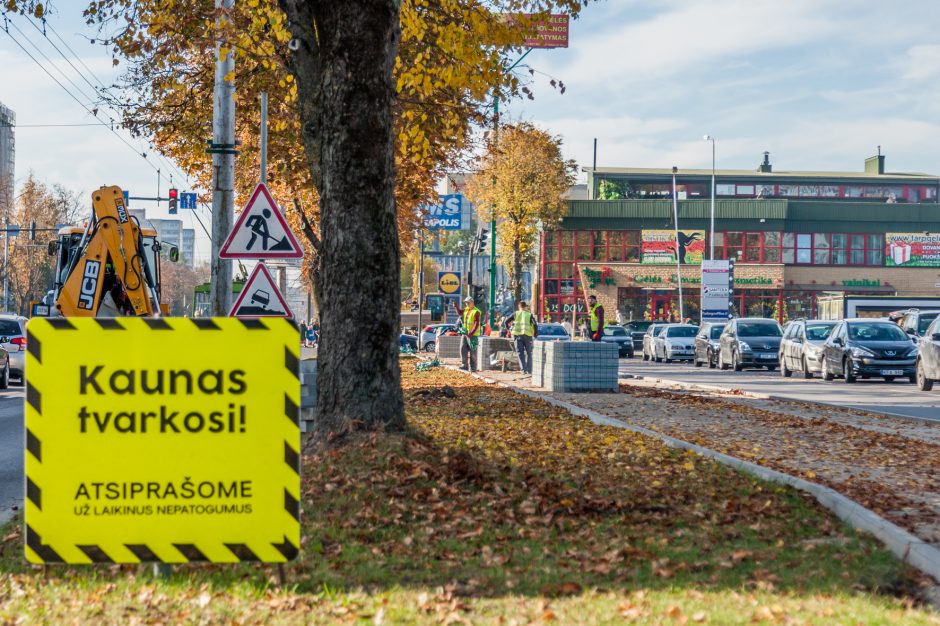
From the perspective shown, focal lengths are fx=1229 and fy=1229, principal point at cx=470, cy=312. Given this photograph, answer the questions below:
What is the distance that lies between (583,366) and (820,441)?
884 centimetres

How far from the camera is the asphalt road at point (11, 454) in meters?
10.6

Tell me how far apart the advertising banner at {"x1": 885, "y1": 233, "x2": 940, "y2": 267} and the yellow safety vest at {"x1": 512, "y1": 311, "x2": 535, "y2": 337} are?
52.8m

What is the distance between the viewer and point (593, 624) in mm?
5332

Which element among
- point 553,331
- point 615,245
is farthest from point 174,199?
point 615,245

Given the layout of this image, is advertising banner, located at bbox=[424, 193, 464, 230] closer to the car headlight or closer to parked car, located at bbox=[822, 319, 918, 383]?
parked car, located at bbox=[822, 319, 918, 383]

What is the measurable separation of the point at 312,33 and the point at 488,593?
21.5 feet

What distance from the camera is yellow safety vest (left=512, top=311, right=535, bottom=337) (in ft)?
92.3

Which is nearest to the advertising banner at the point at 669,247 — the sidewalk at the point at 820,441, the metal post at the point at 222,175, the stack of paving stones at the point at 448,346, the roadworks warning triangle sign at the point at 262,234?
the stack of paving stones at the point at 448,346

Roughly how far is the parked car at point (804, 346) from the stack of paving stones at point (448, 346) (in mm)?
12322

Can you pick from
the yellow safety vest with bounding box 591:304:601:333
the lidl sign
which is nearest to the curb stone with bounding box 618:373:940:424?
the yellow safety vest with bounding box 591:304:601:333

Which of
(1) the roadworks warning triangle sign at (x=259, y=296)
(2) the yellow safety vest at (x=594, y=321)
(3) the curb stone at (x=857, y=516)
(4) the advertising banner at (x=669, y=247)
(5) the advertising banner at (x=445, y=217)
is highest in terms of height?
(4) the advertising banner at (x=669, y=247)

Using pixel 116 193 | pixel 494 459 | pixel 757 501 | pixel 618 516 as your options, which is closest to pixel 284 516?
pixel 618 516

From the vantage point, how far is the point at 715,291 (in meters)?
56.3

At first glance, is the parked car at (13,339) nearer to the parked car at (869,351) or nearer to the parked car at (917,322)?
the parked car at (869,351)
